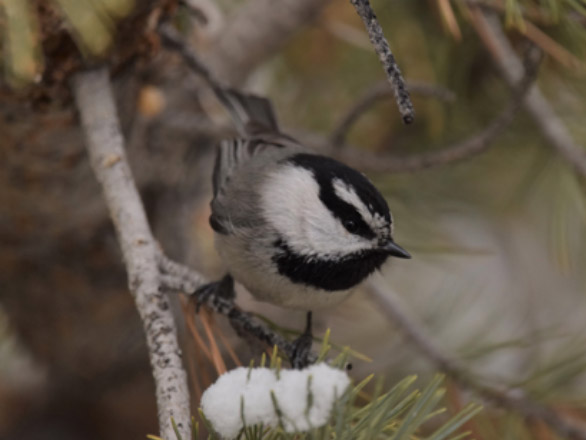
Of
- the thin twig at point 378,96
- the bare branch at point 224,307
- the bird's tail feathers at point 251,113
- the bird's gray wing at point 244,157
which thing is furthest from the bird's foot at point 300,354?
the bird's tail feathers at point 251,113

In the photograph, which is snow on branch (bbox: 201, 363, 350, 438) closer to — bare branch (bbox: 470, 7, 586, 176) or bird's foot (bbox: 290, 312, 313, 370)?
bird's foot (bbox: 290, 312, 313, 370)

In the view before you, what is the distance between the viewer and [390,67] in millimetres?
500

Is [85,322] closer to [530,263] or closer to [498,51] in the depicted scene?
[498,51]

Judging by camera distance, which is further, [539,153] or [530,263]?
[530,263]

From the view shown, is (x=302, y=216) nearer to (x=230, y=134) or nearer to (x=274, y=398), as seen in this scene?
(x=230, y=134)

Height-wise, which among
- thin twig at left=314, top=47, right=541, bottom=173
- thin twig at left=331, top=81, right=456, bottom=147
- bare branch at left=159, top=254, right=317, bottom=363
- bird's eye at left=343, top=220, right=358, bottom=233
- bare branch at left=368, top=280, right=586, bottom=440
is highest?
thin twig at left=331, top=81, right=456, bottom=147

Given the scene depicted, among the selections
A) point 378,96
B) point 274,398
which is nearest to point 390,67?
point 274,398

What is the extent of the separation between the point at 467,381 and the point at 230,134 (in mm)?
589

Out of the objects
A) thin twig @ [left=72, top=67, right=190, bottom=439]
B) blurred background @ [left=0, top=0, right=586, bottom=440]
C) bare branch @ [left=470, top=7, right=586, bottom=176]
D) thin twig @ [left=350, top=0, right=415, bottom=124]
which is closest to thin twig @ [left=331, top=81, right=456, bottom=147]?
blurred background @ [left=0, top=0, right=586, bottom=440]

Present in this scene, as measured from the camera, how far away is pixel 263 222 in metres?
1.02

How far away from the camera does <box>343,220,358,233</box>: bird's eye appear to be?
957 mm

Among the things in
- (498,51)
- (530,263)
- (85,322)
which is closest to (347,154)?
(498,51)

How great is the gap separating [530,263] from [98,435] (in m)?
1.51

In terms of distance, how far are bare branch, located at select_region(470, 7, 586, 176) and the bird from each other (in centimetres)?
34
